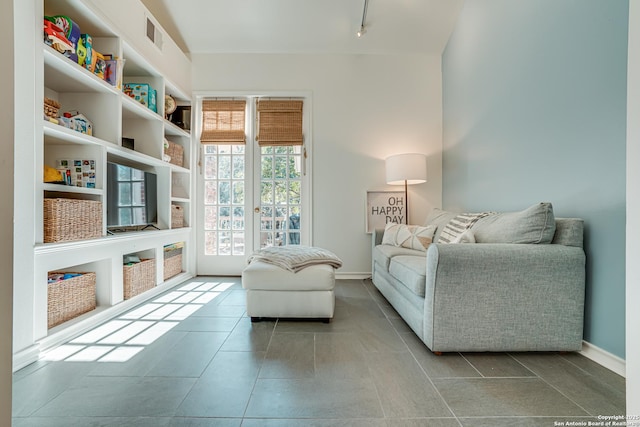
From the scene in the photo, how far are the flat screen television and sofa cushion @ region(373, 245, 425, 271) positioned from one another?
237cm

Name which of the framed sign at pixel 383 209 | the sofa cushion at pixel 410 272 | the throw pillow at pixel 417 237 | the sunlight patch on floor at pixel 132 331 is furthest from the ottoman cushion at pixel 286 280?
the framed sign at pixel 383 209

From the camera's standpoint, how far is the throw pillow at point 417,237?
2732 millimetres

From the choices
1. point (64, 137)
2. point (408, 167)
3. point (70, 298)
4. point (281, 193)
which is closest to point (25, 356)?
point (70, 298)

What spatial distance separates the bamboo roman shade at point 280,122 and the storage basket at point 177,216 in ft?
4.25

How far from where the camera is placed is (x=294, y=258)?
2129 mm

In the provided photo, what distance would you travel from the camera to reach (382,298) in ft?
9.12

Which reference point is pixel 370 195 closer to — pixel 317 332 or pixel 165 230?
pixel 317 332

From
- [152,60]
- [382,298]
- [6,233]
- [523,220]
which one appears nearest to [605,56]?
[523,220]

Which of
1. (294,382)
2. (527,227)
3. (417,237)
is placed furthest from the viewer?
(417,237)

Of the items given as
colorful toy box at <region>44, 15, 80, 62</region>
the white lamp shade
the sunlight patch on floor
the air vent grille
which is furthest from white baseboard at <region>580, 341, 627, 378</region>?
the air vent grille

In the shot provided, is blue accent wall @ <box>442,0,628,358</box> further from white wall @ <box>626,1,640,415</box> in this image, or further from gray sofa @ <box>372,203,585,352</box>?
white wall @ <box>626,1,640,415</box>

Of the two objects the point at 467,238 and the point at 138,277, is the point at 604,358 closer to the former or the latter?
the point at 467,238

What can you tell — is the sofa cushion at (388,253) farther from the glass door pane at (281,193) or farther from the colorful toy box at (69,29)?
the colorful toy box at (69,29)

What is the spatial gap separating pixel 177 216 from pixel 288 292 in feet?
6.64
